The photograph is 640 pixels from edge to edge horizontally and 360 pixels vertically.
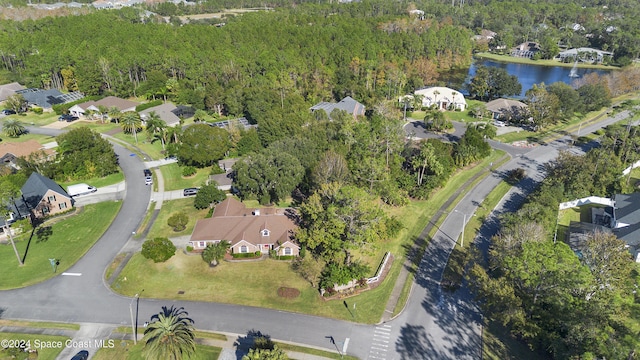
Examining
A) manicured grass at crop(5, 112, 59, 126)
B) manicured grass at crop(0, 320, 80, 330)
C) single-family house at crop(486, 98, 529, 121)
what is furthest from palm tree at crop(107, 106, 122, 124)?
single-family house at crop(486, 98, 529, 121)

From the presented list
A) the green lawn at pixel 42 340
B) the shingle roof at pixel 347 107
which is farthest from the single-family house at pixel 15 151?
the shingle roof at pixel 347 107

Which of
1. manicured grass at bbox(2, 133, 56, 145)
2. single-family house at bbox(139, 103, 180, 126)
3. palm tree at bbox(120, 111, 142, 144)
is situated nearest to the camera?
manicured grass at bbox(2, 133, 56, 145)

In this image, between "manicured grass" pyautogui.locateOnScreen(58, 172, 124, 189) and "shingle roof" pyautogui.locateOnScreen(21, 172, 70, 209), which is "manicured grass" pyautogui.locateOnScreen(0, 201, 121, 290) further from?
"manicured grass" pyautogui.locateOnScreen(58, 172, 124, 189)

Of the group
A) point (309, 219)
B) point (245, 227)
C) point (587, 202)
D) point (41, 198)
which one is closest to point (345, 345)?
point (309, 219)

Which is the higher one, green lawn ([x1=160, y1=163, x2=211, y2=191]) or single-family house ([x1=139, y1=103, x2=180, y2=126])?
single-family house ([x1=139, y1=103, x2=180, y2=126])

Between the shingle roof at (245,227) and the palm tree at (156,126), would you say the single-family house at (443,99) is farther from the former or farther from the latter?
the shingle roof at (245,227)

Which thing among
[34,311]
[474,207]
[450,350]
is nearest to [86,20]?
[34,311]

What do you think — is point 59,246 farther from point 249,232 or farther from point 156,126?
point 156,126
